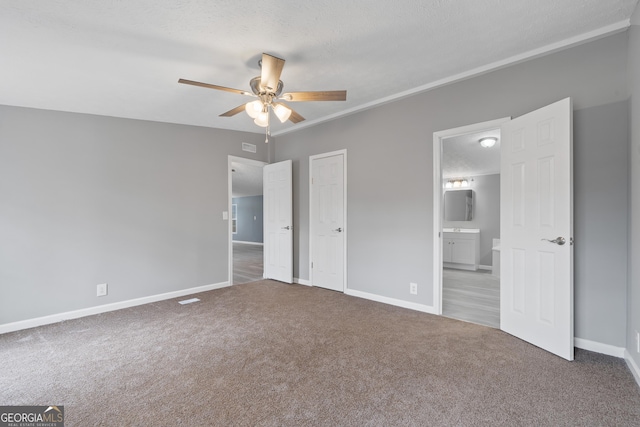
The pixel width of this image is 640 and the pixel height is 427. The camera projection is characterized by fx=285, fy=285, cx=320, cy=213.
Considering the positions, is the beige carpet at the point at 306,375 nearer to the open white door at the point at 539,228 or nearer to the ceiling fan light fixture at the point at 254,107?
the open white door at the point at 539,228

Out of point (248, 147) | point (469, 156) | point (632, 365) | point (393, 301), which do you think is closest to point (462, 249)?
point (469, 156)

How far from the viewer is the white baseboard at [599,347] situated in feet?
7.27

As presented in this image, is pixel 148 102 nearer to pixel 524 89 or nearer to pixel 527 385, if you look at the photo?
pixel 524 89

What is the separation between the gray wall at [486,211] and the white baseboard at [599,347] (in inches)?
143

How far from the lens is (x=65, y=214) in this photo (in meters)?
3.23

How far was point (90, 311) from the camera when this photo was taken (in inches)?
131

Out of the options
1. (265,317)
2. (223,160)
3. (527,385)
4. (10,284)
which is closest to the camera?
(527,385)

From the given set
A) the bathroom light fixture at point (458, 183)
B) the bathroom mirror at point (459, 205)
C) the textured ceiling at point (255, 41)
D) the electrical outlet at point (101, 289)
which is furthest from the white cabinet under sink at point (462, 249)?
the electrical outlet at point (101, 289)

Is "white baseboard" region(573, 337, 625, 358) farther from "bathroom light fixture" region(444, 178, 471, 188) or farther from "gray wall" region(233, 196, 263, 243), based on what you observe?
"gray wall" region(233, 196, 263, 243)

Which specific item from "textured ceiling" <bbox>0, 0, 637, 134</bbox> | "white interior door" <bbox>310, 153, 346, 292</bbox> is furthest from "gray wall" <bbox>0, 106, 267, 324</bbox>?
"white interior door" <bbox>310, 153, 346, 292</bbox>

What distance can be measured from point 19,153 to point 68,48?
1.59 metres

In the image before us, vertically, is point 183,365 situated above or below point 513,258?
below

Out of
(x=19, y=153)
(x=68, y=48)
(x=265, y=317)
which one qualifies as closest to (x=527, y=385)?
(x=265, y=317)

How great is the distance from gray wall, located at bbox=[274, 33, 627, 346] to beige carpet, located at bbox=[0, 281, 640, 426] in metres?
0.54
